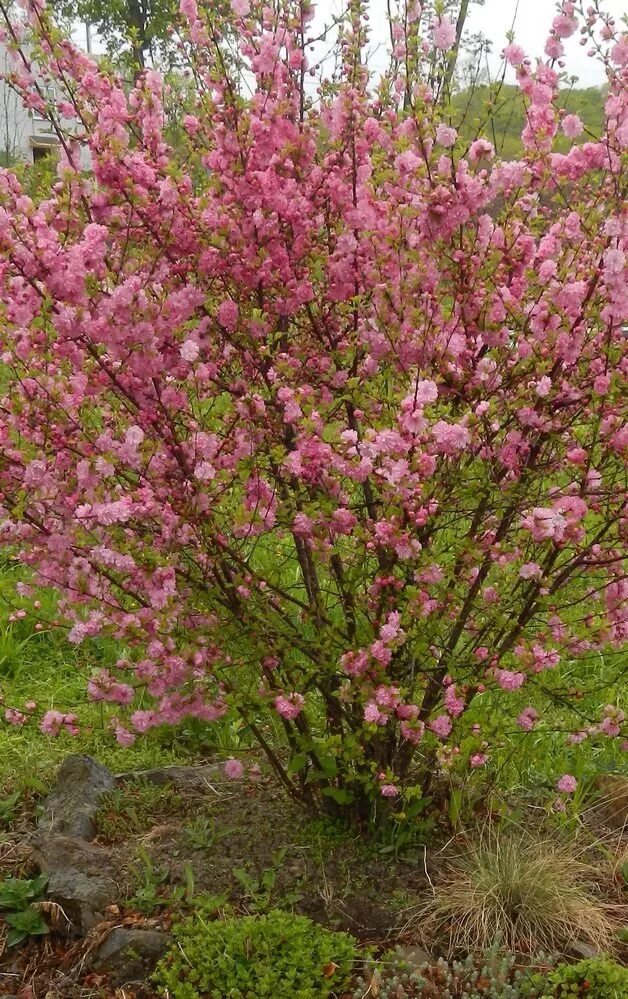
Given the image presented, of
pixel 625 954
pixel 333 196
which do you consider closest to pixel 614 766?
pixel 625 954

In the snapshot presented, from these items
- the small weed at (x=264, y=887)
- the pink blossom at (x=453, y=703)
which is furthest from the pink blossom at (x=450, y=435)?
Answer: the small weed at (x=264, y=887)

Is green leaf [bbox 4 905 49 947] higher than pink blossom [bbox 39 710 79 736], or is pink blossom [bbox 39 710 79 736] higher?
pink blossom [bbox 39 710 79 736]

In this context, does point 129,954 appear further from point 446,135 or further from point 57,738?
point 446,135

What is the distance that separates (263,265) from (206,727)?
219cm

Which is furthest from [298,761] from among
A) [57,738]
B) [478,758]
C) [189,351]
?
[57,738]

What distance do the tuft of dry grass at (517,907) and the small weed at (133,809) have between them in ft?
3.30

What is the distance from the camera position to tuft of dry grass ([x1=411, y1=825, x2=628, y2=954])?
8.79ft

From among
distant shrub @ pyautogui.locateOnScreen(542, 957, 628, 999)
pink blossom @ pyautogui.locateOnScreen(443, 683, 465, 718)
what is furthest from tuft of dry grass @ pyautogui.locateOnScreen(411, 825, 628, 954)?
pink blossom @ pyautogui.locateOnScreen(443, 683, 465, 718)

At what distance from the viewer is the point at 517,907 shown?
274cm

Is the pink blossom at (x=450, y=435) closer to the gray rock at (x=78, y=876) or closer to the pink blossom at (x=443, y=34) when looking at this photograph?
the pink blossom at (x=443, y=34)

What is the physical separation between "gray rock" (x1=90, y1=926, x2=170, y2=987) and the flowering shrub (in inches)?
24.8

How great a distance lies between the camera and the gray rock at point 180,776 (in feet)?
11.4

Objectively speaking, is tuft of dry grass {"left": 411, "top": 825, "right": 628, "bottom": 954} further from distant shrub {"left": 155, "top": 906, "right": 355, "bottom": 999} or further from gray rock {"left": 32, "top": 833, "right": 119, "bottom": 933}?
gray rock {"left": 32, "top": 833, "right": 119, "bottom": 933}

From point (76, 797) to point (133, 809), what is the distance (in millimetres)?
201
